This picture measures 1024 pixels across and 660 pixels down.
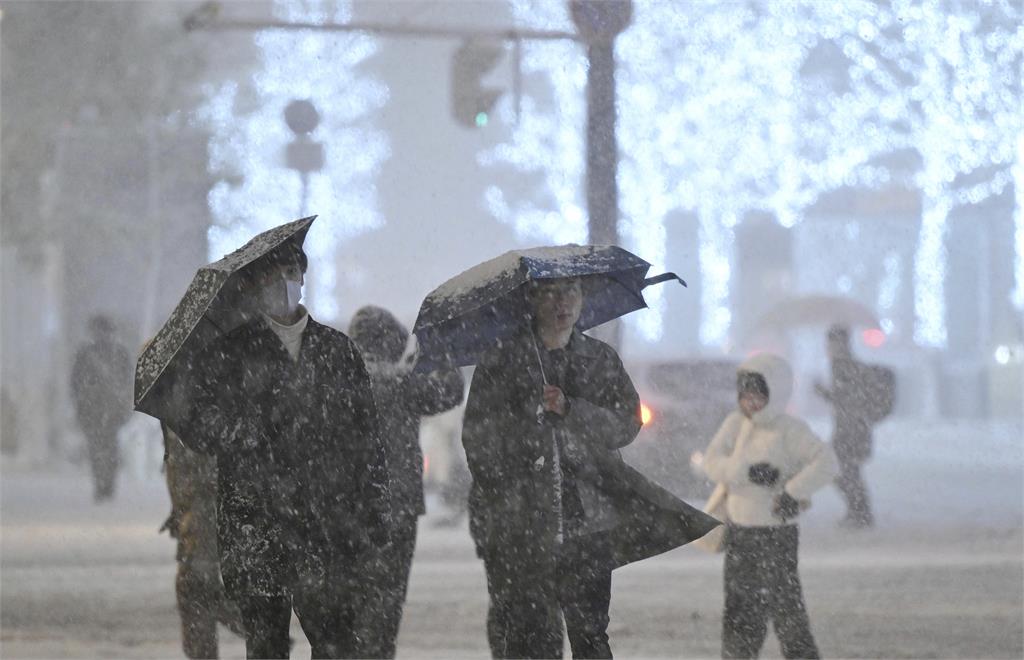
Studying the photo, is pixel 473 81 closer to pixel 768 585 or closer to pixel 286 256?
pixel 768 585

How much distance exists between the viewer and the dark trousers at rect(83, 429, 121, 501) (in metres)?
10.9

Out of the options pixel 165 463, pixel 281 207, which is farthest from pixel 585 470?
pixel 281 207

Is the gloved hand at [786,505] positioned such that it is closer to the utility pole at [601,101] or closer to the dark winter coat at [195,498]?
the dark winter coat at [195,498]

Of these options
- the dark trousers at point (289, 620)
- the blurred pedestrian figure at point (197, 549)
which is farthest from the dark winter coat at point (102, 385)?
the dark trousers at point (289, 620)

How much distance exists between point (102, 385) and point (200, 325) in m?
6.85

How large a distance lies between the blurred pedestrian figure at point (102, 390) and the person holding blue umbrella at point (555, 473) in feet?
20.0

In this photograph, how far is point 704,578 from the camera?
9.05m

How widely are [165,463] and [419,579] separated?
3.20 metres

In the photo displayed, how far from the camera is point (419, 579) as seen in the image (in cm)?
914

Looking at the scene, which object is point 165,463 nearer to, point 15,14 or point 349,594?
point 349,594

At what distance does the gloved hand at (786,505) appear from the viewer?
19.8 ft

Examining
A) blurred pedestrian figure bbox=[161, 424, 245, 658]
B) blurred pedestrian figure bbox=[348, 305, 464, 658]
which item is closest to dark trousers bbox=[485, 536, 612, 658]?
blurred pedestrian figure bbox=[348, 305, 464, 658]

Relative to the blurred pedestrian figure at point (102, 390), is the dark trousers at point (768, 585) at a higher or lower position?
lower

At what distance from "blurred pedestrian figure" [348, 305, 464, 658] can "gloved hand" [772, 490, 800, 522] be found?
1403 mm
